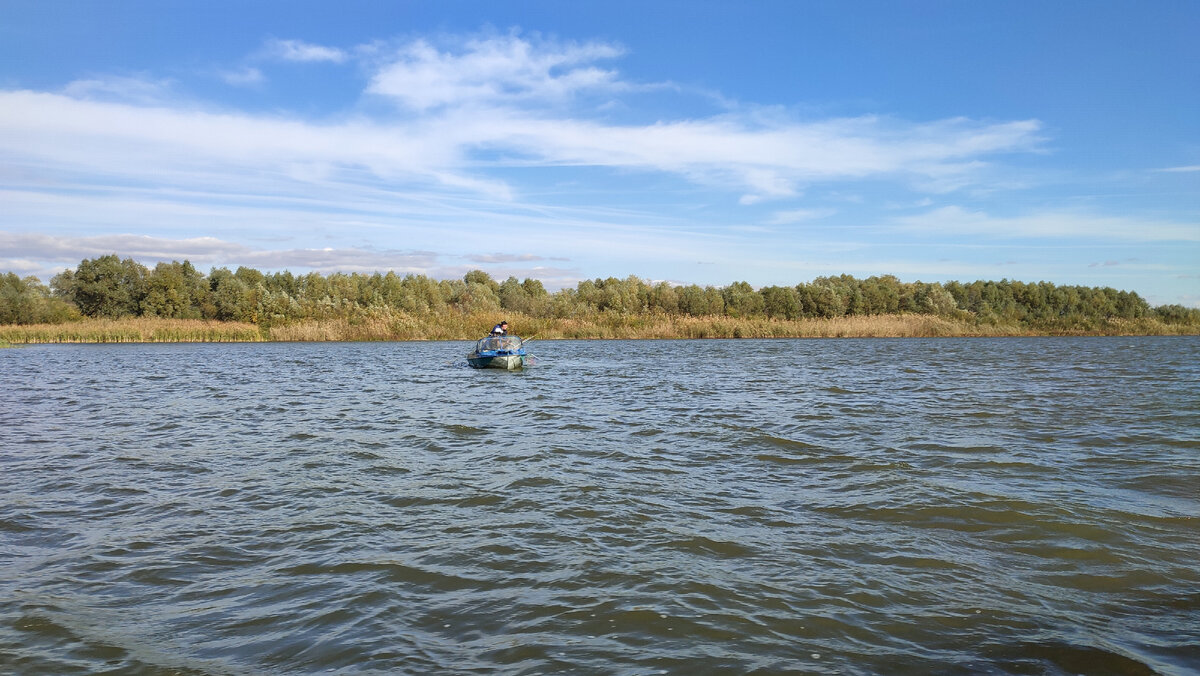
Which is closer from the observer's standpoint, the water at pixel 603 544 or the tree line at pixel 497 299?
the water at pixel 603 544

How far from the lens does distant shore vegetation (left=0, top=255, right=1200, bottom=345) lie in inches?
2485

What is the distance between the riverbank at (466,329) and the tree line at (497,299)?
2270 millimetres

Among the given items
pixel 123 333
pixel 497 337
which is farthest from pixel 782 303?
pixel 123 333

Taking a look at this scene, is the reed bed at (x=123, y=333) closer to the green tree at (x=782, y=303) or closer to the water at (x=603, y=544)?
the water at (x=603, y=544)

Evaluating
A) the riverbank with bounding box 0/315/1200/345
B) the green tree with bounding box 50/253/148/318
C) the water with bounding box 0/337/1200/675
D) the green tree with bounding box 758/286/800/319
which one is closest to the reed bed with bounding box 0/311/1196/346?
the riverbank with bounding box 0/315/1200/345

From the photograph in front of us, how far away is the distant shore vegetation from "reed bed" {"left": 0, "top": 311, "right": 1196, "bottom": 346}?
0.12 meters

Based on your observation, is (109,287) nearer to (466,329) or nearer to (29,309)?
(29,309)

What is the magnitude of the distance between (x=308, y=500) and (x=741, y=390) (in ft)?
51.1

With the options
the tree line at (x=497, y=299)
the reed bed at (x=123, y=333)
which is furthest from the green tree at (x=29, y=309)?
the reed bed at (x=123, y=333)

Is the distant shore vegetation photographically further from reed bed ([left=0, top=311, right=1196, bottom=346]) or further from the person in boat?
the person in boat

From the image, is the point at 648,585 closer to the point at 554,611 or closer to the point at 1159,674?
the point at 554,611

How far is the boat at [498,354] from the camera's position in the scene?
99.6 ft

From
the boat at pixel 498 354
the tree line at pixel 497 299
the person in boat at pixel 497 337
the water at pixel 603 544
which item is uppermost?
the tree line at pixel 497 299

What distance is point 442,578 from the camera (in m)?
6.02
